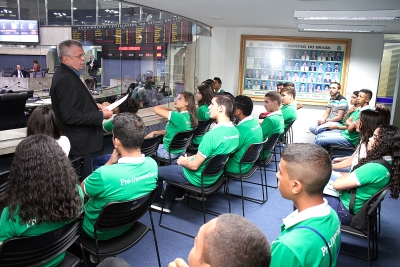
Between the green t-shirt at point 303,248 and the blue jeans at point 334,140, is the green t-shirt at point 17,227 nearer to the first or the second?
the green t-shirt at point 303,248

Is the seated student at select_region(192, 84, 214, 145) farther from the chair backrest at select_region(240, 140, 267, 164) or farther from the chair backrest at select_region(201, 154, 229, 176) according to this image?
the chair backrest at select_region(201, 154, 229, 176)

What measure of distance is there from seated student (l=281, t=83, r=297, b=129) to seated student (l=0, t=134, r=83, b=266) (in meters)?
4.60

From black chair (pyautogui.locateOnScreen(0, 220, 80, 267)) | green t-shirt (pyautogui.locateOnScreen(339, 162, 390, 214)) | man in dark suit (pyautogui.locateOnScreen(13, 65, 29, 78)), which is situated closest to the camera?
black chair (pyautogui.locateOnScreen(0, 220, 80, 267))

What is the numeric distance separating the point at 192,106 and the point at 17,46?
12.6ft

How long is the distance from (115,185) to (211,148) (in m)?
1.20

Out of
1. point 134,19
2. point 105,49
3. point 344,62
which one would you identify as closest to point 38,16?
point 105,49

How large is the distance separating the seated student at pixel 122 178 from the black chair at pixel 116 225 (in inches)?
1.8

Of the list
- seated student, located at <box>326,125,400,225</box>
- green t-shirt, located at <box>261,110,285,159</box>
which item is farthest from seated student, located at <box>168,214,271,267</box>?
green t-shirt, located at <box>261,110,285,159</box>

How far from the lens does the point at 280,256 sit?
1.32 metres

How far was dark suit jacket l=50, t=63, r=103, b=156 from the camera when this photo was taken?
269 centimetres

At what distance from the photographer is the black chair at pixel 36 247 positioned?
153 cm

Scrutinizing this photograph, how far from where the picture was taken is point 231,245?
0.93 m

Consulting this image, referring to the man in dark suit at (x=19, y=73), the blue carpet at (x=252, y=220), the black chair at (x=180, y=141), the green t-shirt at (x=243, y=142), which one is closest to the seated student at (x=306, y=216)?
the blue carpet at (x=252, y=220)

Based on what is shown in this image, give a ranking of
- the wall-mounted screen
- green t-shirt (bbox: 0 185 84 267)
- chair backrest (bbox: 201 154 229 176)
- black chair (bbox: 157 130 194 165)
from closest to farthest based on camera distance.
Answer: green t-shirt (bbox: 0 185 84 267)
chair backrest (bbox: 201 154 229 176)
black chair (bbox: 157 130 194 165)
the wall-mounted screen
